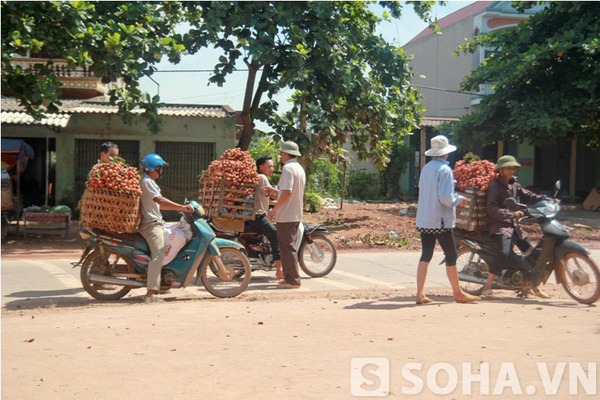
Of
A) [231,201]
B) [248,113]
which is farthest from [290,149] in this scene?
[248,113]

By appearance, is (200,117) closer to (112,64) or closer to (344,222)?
(344,222)

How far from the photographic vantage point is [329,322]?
6801mm

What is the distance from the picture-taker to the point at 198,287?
970 centimetres

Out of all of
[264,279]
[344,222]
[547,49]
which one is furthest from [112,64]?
[547,49]

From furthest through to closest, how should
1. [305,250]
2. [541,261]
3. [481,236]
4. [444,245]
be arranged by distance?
[305,250], [481,236], [541,261], [444,245]

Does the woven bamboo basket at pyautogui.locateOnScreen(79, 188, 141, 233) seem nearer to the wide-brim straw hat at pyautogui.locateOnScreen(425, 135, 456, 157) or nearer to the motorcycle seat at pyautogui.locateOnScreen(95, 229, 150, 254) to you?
the motorcycle seat at pyautogui.locateOnScreen(95, 229, 150, 254)

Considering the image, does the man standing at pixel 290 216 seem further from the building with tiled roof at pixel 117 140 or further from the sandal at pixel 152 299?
the building with tiled roof at pixel 117 140

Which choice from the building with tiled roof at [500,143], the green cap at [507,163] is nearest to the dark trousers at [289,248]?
the green cap at [507,163]

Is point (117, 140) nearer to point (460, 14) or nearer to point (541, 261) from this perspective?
point (541, 261)

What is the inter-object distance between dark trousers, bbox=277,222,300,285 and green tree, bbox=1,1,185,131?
657 cm

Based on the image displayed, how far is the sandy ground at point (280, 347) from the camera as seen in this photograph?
486 centimetres

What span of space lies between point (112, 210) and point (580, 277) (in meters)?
5.33

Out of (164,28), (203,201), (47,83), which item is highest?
(164,28)

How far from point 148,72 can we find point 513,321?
10.5 meters
